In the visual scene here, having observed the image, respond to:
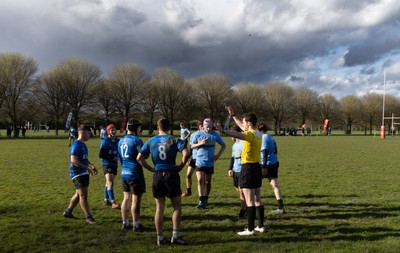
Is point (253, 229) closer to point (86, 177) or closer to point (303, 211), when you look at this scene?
point (303, 211)

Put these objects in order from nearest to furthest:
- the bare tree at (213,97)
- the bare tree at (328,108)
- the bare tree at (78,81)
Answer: the bare tree at (78,81) < the bare tree at (213,97) < the bare tree at (328,108)

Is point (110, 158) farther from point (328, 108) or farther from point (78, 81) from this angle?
point (328, 108)

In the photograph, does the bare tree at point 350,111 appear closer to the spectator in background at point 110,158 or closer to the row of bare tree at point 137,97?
the row of bare tree at point 137,97

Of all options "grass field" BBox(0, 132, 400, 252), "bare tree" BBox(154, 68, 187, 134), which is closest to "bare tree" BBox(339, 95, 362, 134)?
"bare tree" BBox(154, 68, 187, 134)

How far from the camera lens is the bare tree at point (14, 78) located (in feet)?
175

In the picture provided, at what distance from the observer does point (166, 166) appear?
5727 mm

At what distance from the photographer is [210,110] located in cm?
7488

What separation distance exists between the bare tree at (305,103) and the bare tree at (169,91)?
33.6 m

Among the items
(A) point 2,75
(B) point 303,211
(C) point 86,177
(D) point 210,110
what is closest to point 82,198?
(C) point 86,177

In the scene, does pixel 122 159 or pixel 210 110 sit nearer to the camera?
pixel 122 159

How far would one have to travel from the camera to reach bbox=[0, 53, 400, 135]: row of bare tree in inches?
2191

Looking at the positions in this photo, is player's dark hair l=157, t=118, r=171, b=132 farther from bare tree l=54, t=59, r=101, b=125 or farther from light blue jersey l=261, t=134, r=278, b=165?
bare tree l=54, t=59, r=101, b=125

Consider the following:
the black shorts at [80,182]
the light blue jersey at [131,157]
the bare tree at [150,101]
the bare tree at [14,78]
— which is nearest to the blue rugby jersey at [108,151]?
the black shorts at [80,182]

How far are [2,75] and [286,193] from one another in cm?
5530
